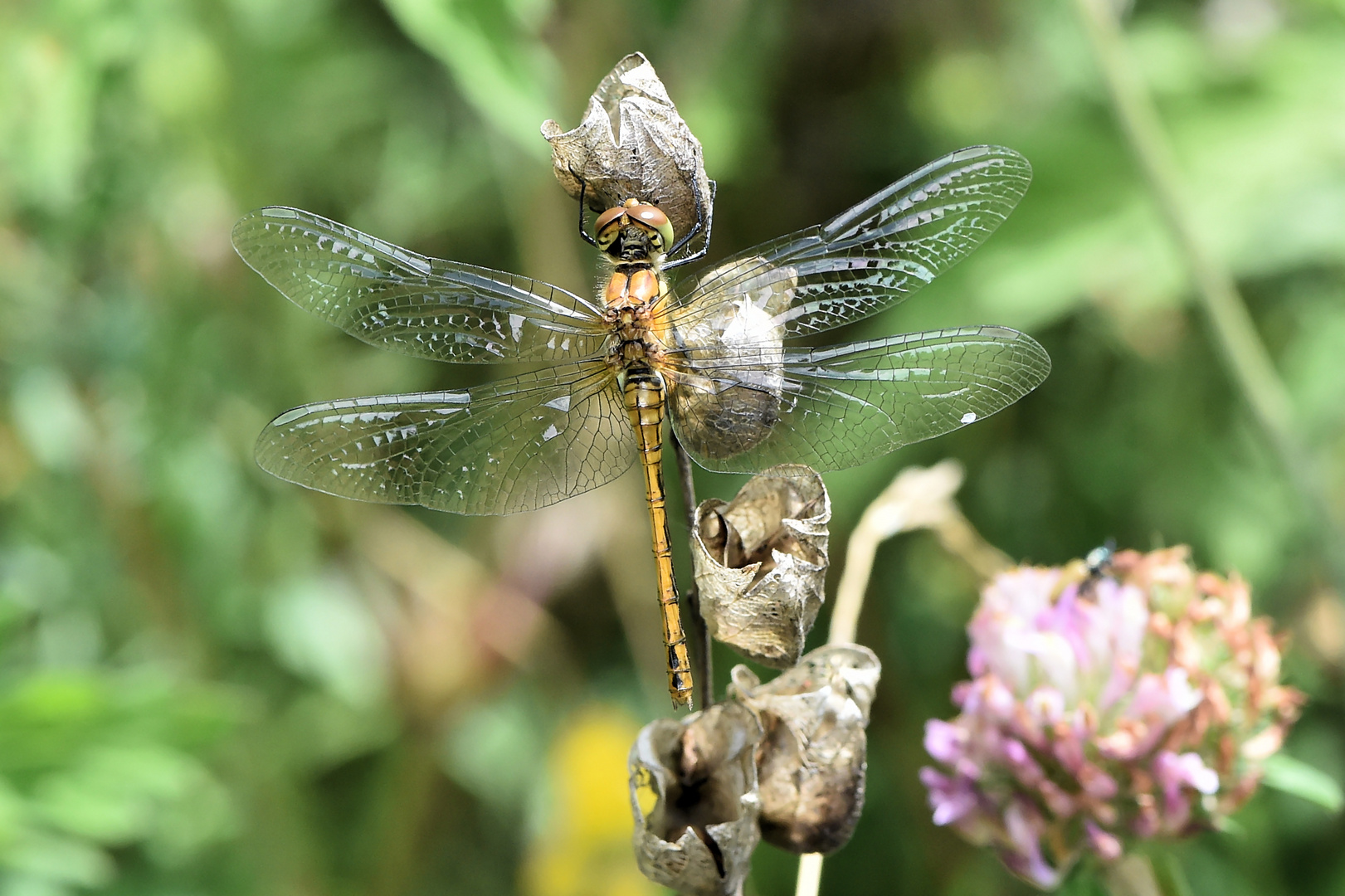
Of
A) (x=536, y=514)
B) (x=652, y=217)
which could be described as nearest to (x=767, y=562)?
(x=652, y=217)

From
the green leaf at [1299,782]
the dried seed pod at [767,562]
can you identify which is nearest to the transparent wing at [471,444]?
the dried seed pod at [767,562]

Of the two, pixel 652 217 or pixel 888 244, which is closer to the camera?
pixel 652 217

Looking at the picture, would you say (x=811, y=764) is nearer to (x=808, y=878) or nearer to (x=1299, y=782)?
(x=808, y=878)

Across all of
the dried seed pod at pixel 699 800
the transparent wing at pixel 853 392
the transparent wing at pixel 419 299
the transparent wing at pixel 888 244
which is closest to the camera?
the dried seed pod at pixel 699 800

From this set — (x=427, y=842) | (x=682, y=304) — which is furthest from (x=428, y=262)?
(x=427, y=842)

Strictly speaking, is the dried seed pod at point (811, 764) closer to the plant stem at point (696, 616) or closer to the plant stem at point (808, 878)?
the plant stem at point (696, 616)

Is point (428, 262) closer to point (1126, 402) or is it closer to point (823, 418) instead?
point (823, 418)
